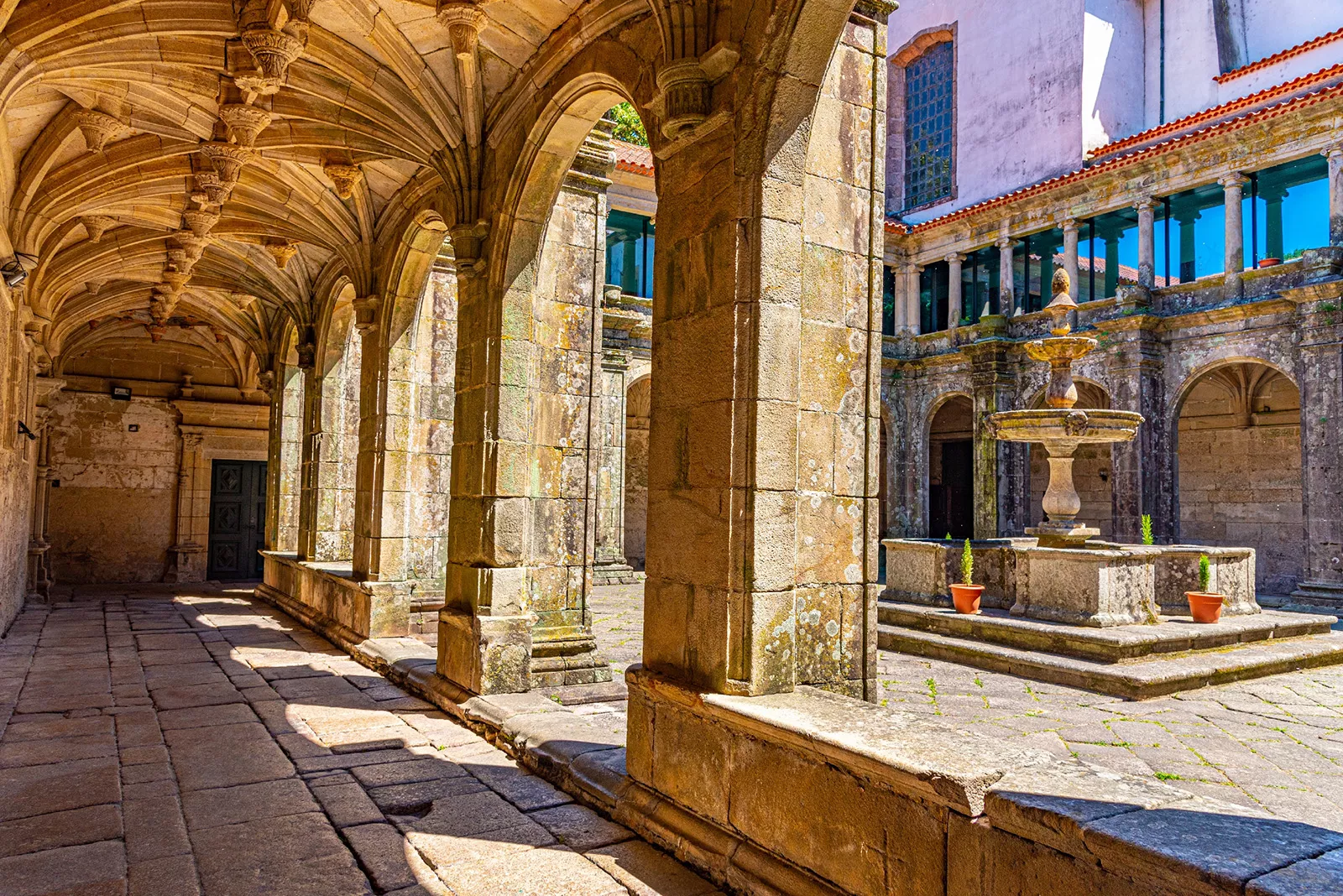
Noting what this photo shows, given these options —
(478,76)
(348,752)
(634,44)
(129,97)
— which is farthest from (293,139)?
(348,752)

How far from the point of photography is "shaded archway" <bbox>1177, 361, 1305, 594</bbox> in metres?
15.6

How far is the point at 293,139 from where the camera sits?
676 cm

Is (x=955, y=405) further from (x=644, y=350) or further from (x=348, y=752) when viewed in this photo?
(x=348, y=752)

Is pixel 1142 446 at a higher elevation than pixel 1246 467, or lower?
higher

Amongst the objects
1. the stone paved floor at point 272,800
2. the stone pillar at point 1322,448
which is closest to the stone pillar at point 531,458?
the stone paved floor at point 272,800

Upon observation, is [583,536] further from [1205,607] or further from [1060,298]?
[1060,298]

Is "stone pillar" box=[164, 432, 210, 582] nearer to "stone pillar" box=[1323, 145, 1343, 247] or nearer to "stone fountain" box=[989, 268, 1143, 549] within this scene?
"stone fountain" box=[989, 268, 1143, 549]

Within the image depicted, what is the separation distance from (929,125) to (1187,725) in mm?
19456

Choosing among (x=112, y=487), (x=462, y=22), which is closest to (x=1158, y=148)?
(x=462, y=22)

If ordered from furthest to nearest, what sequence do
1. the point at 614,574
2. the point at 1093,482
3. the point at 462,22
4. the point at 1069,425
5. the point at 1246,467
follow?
the point at 1093,482 < the point at 1246,467 < the point at 614,574 < the point at 1069,425 < the point at 462,22

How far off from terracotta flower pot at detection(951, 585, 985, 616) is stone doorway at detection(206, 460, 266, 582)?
1269 centimetres

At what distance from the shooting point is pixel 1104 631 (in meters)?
7.00

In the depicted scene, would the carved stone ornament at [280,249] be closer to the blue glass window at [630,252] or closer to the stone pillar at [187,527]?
the blue glass window at [630,252]

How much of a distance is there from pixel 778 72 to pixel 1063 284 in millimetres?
7401
